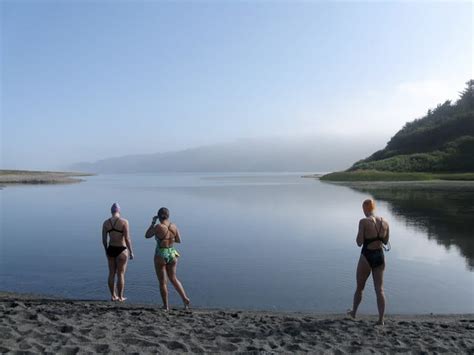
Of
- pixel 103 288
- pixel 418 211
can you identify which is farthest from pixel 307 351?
pixel 418 211

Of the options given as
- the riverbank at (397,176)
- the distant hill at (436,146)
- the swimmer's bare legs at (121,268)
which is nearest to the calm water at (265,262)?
the swimmer's bare legs at (121,268)

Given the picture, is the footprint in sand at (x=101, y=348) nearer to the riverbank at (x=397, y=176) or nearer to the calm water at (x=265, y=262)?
the calm water at (x=265, y=262)

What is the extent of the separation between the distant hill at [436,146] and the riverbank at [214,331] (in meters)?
97.7

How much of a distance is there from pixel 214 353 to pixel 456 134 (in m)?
134

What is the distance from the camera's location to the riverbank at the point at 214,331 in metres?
7.52

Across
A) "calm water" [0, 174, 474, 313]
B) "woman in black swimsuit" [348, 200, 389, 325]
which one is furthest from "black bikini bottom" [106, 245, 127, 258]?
"woman in black swimsuit" [348, 200, 389, 325]

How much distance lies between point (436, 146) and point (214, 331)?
128125 millimetres

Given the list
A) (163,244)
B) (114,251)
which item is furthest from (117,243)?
(163,244)

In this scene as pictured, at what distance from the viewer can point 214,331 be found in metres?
8.39

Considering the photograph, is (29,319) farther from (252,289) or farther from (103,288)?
(252,289)

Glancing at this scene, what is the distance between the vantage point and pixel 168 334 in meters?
8.13

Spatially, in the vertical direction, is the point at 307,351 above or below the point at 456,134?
below

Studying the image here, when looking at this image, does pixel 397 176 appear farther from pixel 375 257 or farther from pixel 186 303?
pixel 186 303

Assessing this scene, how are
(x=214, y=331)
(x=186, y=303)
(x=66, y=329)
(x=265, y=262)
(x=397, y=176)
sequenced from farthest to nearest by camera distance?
(x=397, y=176), (x=265, y=262), (x=186, y=303), (x=214, y=331), (x=66, y=329)
